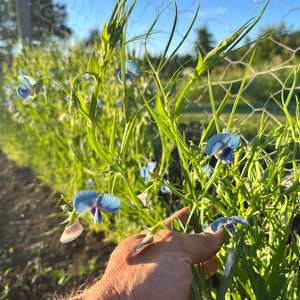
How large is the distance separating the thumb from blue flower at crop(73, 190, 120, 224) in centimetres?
22

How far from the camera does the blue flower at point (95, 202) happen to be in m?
0.47

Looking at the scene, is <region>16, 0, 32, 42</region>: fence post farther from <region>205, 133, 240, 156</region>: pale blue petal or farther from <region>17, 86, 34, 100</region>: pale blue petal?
<region>205, 133, 240, 156</region>: pale blue petal

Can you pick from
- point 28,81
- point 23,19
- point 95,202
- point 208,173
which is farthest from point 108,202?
point 23,19

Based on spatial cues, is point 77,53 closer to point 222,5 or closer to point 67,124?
point 67,124

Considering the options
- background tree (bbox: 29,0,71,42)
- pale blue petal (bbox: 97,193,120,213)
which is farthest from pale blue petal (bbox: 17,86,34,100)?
background tree (bbox: 29,0,71,42)

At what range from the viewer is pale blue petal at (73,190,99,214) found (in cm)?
47

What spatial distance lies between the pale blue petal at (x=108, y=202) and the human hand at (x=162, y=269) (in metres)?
0.17

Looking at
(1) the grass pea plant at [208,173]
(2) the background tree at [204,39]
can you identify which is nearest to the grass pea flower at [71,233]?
(1) the grass pea plant at [208,173]

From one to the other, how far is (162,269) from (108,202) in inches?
9.2

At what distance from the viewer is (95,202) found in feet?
1.60

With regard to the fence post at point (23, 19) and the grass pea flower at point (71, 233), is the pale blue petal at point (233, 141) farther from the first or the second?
the fence post at point (23, 19)

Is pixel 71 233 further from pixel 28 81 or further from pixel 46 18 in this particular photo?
pixel 46 18

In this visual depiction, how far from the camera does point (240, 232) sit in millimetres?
600

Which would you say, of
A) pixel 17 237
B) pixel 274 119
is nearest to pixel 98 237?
pixel 17 237
